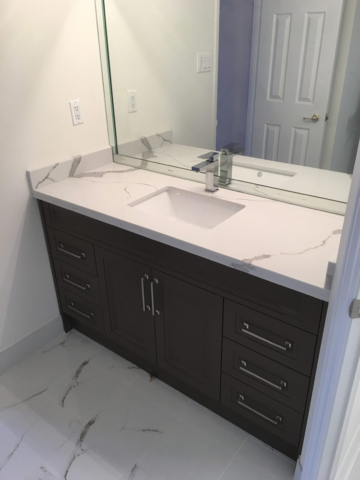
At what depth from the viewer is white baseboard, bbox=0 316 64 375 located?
197 cm

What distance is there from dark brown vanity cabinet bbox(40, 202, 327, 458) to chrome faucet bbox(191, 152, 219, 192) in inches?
17.5

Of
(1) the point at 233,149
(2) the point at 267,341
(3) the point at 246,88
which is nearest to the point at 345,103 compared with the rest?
(3) the point at 246,88

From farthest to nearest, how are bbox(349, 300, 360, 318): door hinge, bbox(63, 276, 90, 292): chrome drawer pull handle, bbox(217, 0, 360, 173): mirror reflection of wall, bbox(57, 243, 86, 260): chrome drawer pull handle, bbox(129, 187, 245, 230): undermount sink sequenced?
bbox(63, 276, 90, 292): chrome drawer pull handle
bbox(57, 243, 86, 260): chrome drawer pull handle
bbox(129, 187, 245, 230): undermount sink
bbox(217, 0, 360, 173): mirror reflection of wall
bbox(349, 300, 360, 318): door hinge

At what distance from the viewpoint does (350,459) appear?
144 cm

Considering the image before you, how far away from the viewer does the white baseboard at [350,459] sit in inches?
53.2

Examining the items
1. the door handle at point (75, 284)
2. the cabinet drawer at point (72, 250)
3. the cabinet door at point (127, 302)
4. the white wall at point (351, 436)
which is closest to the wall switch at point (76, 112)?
the cabinet drawer at point (72, 250)

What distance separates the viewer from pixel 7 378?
6.36 feet

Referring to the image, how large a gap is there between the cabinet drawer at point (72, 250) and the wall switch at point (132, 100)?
0.75m

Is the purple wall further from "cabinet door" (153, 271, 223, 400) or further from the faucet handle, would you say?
"cabinet door" (153, 271, 223, 400)

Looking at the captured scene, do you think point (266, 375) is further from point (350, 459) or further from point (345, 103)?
point (345, 103)

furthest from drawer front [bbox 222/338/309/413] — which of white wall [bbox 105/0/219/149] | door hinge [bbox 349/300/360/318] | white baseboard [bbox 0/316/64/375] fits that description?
white baseboard [bbox 0/316/64/375]

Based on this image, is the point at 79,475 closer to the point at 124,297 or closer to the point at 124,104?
the point at 124,297

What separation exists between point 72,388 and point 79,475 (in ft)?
1.41

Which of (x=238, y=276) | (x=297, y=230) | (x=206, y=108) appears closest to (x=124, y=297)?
(x=238, y=276)
